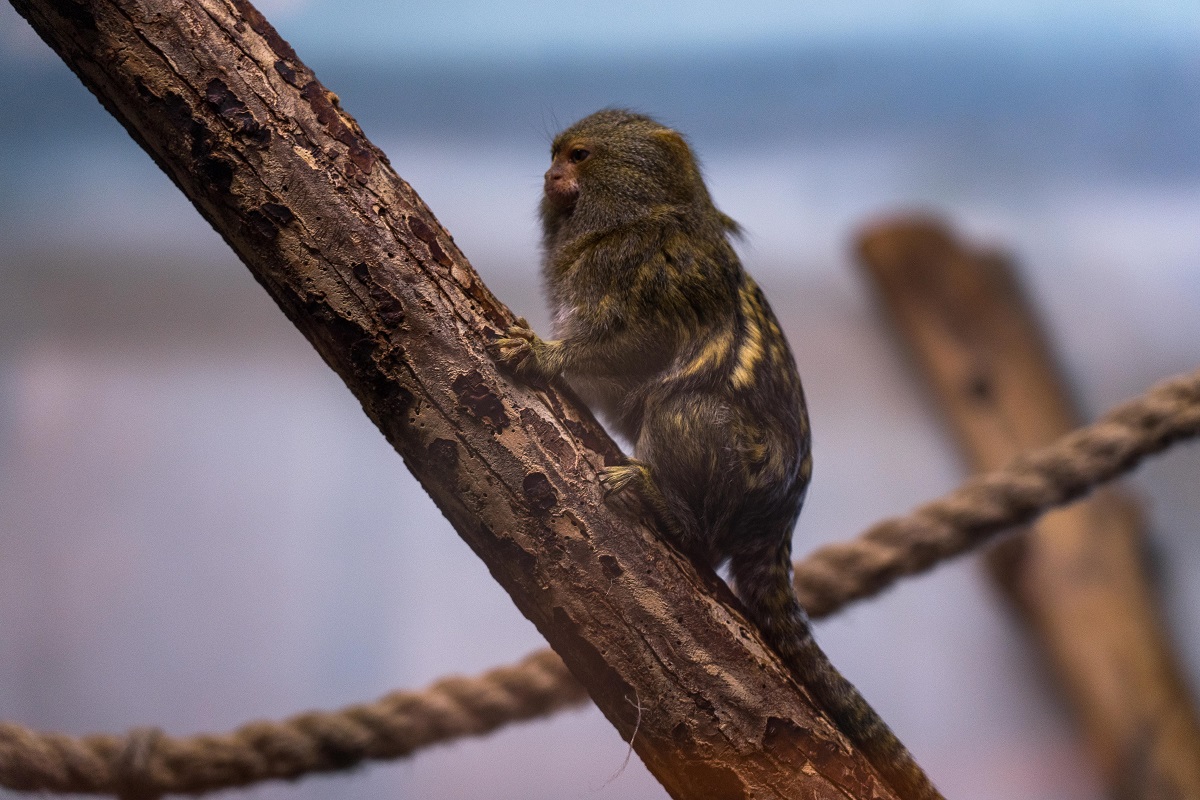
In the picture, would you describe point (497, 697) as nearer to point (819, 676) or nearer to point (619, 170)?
point (819, 676)

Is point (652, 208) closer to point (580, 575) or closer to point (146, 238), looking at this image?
point (580, 575)

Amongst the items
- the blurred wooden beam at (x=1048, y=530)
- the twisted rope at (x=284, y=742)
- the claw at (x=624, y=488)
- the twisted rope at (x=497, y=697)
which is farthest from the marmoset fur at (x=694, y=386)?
the blurred wooden beam at (x=1048, y=530)

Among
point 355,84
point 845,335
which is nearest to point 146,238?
point 355,84

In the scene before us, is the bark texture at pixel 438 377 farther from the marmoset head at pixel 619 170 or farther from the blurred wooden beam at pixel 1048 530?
the blurred wooden beam at pixel 1048 530

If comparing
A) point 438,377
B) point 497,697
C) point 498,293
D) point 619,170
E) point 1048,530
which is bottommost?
point 1048,530

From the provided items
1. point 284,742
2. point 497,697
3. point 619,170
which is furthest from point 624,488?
point 284,742

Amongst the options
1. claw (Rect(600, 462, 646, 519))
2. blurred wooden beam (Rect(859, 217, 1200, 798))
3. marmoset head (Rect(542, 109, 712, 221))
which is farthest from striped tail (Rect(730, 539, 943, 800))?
blurred wooden beam (Rect(859, 217, 1200, 798))
